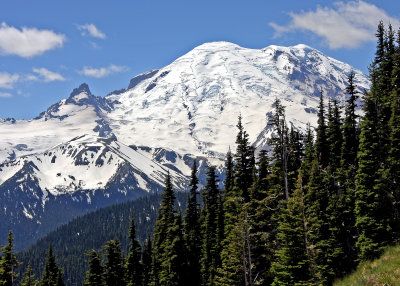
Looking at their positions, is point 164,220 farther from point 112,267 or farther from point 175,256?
point 112,267

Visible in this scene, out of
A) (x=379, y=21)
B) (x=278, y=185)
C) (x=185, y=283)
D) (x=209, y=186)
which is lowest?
(x=185, y=283)

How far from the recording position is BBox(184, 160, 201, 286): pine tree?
2302 inches

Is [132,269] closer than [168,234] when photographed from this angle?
No

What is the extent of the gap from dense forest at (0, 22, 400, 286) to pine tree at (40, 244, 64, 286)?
0.17 metres

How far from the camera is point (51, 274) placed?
2564 inches

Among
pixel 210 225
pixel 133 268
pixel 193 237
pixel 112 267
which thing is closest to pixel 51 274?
pixel 133 268

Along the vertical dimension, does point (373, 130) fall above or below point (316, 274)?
above

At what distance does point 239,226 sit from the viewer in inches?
1382

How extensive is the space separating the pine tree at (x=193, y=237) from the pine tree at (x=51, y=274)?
1960 cm

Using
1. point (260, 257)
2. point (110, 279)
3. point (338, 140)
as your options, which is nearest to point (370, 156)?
point (260, 257)

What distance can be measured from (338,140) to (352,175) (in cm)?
915

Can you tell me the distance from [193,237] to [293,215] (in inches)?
1304

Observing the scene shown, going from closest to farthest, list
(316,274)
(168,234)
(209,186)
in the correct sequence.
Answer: (316,274) → (168,234) → (209,186)

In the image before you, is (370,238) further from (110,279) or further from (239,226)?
(110,279)
